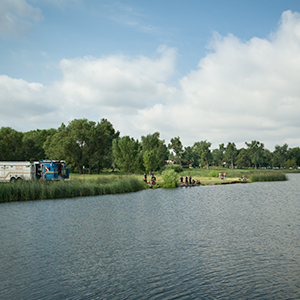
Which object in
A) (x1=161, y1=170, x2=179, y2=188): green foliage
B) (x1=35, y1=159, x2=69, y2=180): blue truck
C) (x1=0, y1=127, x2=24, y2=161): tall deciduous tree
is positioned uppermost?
(x1=0, y1=127, x2=24, y2=161): tall deciduous tree

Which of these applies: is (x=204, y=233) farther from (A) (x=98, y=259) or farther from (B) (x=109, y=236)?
(A) (x=98, y=259)

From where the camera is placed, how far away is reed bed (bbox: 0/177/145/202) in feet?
98.0

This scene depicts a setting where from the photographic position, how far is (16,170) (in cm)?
4166

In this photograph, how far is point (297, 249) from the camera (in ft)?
44.1

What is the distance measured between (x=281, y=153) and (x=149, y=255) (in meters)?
161

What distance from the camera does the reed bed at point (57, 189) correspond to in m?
29.9

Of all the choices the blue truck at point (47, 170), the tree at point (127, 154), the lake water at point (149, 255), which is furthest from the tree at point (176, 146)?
the lake water at point (149, 255)

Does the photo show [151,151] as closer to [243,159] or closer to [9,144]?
[9,144]

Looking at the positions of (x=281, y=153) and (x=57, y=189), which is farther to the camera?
(x=281, y=153)

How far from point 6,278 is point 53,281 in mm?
1792

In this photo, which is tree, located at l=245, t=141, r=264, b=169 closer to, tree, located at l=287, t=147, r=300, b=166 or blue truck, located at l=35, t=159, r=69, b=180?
tree, located at l=287, t=147, r=300, b=166

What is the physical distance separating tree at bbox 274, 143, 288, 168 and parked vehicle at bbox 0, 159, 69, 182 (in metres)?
139

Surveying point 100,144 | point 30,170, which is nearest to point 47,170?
point 30,170

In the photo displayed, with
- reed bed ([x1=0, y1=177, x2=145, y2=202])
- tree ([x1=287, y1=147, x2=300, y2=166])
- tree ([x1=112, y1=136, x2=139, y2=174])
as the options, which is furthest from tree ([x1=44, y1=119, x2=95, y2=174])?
tree ([x1=287, y1=147, x2=300, y2=166])
